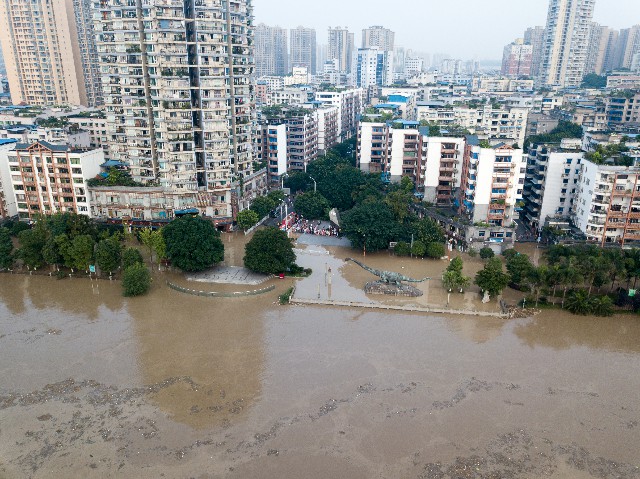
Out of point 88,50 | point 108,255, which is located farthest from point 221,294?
point 88,50

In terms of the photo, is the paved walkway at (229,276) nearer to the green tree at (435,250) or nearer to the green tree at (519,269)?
the green tree at (435,250)

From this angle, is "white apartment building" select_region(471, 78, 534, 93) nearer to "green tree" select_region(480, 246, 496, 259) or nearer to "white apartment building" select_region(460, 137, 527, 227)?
"white apartment building" select_region(460, 137, 527, 227)

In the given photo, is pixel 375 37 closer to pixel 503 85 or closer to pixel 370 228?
pixel 503 85

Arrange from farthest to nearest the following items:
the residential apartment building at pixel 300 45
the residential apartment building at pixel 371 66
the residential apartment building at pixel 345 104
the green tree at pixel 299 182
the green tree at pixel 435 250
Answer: the residential apartment building at pixel 300 45 < the residential apartment building at pixel 371 66 < the residential apartment building at pixel 345 104 < the green tree at pixel 299 182 < the green tree at pixel 435 250

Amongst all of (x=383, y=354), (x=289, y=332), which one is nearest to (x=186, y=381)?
(x=289, y=332)

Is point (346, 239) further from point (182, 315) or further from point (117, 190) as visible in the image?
point (117, 190)

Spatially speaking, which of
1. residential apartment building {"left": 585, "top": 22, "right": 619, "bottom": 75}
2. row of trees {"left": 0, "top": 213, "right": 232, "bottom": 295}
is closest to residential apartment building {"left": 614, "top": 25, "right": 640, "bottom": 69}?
residential apartment building {"left": 585, "top": 22, "right": 619, "bottom": 75}

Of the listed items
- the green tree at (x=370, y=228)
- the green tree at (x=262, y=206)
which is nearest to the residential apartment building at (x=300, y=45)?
the green tree at (x=262, y=206)
